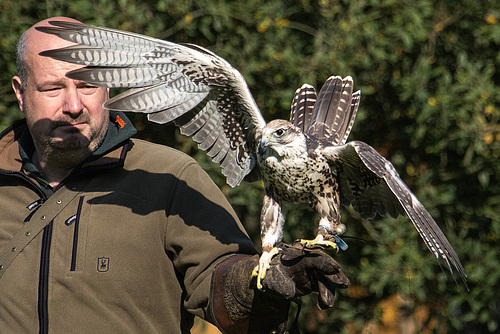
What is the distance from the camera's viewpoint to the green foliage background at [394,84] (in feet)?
13.9

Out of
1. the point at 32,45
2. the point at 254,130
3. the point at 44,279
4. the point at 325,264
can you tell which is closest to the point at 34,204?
the point at 44,279

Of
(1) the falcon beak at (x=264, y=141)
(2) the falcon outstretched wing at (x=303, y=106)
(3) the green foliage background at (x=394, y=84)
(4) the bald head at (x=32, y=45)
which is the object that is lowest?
(3) the green foliage background at (x=394, y=84)

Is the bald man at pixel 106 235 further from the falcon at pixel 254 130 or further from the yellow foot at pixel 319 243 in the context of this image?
A: the falcon at pixel 254 130

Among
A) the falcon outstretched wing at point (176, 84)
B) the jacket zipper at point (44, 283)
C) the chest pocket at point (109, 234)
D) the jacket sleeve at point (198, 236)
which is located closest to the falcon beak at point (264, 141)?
the falcon outstretched wing at point (176, 84)

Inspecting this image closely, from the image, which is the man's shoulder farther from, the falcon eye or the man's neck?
the falcon eye

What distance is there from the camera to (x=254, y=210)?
4.32 meters

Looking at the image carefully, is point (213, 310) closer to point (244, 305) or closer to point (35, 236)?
point (244, 305)

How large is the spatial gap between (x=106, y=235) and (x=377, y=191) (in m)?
1.02

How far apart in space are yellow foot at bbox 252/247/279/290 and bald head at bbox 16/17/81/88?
112 cm

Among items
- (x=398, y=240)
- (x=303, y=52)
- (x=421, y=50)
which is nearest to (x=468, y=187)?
(x=398, y=240)

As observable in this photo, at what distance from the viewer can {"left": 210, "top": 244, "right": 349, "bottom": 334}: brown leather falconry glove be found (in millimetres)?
2281

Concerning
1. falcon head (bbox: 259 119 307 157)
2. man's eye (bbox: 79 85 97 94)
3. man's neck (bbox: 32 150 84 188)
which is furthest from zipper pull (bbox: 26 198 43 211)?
falcon head (bbox: 259 119 307 157)

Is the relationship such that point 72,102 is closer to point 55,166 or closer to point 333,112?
point 55,166

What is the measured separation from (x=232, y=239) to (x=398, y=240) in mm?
1882
